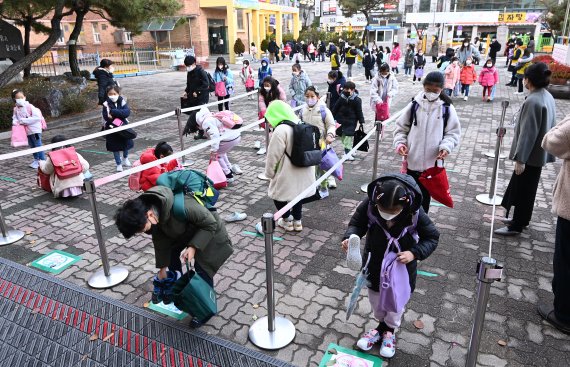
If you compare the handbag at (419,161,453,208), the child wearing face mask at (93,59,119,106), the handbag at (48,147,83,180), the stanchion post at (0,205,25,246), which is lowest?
the stanchion post at (0,205,25,246)

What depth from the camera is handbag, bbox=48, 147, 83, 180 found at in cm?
629

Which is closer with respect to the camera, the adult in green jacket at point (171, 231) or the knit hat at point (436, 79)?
the adult in green jacket at point (171, 231)

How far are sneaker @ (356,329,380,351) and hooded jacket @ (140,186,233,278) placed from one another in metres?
1.30

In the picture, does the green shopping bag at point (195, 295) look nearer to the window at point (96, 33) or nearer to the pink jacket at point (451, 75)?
the pink jacket at point (451, 75)

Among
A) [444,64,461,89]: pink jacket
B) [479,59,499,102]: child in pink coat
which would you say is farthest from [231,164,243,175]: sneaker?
[479,59,499,102]: child in pink coat

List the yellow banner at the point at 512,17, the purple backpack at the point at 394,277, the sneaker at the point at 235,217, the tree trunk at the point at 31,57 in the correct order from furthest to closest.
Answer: the yellow banner at the point at 512,17
the tree trunk at the point at 31,57
the sneaker at the point at 235,217
the purple backpack at the point at 394,277

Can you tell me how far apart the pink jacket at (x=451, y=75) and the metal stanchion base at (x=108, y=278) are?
12497 millimetres

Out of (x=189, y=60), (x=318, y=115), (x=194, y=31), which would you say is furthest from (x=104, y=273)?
(x=194, y=31)

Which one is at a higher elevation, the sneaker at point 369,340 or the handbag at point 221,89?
the handbag at point 221,89

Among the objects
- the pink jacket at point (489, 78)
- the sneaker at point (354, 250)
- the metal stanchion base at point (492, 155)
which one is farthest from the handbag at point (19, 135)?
the pink jacket at point (489, 78)

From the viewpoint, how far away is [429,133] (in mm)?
4477

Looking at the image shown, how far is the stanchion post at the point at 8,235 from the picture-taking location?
16.9 ft

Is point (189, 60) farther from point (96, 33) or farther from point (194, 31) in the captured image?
point (96, 33)

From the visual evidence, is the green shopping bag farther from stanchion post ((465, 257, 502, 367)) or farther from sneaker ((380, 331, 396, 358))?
stanchion post ((465, 257, 502, 367))
